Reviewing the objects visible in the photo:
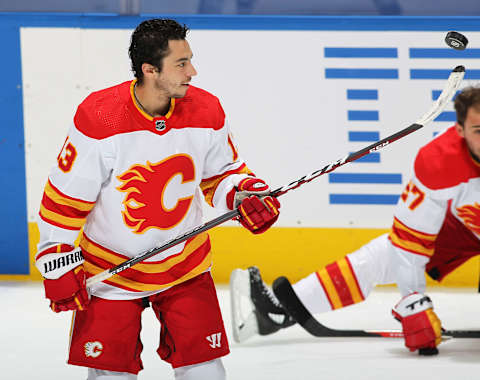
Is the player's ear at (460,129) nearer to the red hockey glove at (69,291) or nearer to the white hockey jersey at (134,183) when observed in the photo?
the white hockey jersey at (134,183)

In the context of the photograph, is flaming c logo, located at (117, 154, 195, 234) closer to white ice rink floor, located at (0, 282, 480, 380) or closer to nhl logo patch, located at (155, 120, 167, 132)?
nhl logo patch, located at (155, 120, 167, 132)

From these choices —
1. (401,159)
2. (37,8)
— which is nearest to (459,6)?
(401,159)

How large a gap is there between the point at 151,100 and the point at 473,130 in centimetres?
116

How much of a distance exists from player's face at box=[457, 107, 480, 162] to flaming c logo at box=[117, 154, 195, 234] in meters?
1.06

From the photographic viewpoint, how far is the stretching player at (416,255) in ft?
10.2

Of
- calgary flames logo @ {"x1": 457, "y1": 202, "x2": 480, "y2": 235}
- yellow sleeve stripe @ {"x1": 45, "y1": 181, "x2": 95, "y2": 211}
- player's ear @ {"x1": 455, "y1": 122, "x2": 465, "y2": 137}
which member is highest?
player's ear @ {"x1": 455, "y1": 122, "x2": 465, "y2": 137}

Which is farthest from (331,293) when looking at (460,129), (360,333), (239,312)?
(460,129)

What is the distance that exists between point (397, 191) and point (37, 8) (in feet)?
5.35

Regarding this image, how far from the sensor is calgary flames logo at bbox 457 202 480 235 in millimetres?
3154

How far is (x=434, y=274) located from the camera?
3.42m

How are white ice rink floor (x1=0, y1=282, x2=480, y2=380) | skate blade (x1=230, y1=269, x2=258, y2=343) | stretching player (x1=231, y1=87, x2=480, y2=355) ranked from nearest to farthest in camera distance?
white ice rink floor (x1=0, y1=282, x2=480, y2=380) → stretching player (x1=231, y1=87, x2=480, y2=355) → skate blade (x1=230, y1=269, x2=258, y2=343)

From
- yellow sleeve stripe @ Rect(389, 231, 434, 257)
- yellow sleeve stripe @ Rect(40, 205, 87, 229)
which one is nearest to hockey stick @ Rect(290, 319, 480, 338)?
yellow sleeve stripe @ Rect(389, 231, 434, 257)

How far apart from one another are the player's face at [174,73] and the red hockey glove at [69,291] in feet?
1.52

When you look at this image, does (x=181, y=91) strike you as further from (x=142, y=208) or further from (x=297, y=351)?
(x=297, y=351)
